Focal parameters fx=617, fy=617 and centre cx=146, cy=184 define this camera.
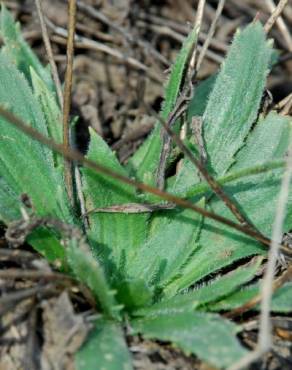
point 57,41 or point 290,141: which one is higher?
point 57,41

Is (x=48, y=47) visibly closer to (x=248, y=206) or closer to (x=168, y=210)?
(x=168, y=210)

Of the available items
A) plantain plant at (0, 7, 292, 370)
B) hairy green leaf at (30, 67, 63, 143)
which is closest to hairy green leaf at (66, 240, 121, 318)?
Answer: plantain plant at (0, 7, 292, 370)

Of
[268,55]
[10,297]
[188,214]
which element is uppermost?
[268,55]

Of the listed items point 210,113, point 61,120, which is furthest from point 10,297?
point 210,113

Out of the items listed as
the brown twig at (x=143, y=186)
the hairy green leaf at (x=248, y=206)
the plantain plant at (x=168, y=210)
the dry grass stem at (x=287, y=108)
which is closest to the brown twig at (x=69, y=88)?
the plantain plant at (x=168, y=210)

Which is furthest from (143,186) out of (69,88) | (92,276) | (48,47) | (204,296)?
(48,47)

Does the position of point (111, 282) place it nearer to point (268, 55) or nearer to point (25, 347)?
point (25, 347)
